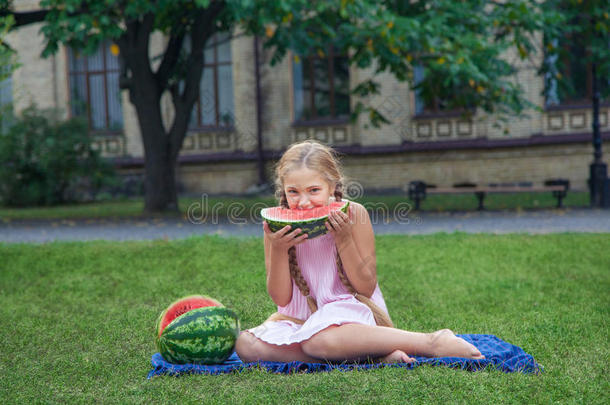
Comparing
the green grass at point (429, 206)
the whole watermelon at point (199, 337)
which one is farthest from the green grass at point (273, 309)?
the green grass at point (429, 206)

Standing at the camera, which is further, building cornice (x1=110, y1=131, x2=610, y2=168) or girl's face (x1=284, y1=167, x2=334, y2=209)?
building cornice (x1=110, y1=131, x2=610, y2=168)

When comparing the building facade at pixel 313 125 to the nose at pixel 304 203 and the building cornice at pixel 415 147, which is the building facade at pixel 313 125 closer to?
the building cornice at pixel 415 147

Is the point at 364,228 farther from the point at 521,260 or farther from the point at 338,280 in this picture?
the point at 521,260

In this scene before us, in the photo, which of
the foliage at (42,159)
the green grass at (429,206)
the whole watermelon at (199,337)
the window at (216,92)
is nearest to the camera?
the whole watermelon at (199,337)

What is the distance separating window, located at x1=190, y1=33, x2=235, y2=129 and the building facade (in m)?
0.04

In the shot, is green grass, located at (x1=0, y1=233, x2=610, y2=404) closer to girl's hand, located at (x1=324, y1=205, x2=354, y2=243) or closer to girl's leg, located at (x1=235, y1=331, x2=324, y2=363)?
girl's leg, located at (x1=235, y1=331, x2=324, y2=363)

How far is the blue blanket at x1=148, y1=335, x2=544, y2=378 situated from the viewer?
3961 millimetres

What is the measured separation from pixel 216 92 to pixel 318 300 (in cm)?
2133

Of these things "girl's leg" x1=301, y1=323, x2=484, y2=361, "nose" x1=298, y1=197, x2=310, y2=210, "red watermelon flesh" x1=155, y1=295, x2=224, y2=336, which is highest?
"nose" x1=298, y1=197, x2=310, y2=210

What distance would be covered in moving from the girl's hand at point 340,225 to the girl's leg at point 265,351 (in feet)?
2.37

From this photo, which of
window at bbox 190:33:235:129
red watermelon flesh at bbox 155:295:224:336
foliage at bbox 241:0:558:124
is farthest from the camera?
window at bbox 190:33:235:129

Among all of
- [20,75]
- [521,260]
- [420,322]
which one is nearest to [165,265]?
[420,322]

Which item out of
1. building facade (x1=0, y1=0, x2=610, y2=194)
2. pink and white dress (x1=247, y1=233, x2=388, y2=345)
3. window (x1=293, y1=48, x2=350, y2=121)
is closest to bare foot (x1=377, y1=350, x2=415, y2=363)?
pink and white dress (x1=247, y1=233, x2=388, y2=345)

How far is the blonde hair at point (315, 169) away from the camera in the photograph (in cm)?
416
